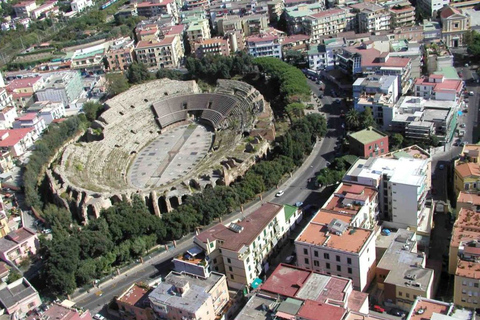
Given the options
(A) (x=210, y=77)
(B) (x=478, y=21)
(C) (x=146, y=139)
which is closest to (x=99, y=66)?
(A) (x=210, y=77)

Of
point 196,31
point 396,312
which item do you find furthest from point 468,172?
point 196,31

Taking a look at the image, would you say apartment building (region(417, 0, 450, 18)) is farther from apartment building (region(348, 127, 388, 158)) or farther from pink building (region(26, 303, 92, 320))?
pink building (region(26, 303, 92, 320))

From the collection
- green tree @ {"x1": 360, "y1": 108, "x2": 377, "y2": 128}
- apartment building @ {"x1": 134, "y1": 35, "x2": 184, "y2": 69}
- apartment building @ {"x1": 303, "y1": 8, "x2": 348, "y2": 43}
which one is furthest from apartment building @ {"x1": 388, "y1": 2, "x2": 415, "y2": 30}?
apartment building @ {"x1": 134, "y1": 35, "x2": 184, "y2": 69}

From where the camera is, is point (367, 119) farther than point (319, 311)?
Yes

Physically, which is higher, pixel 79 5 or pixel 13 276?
pixel 79 5

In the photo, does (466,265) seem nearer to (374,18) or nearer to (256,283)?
(256,283)

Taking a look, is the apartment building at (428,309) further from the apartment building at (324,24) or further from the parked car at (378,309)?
the apartment building at (324,24)
